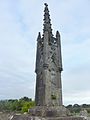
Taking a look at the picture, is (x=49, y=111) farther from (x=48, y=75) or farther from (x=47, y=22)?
(x=47, y=22)

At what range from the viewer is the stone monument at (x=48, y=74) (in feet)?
30.3

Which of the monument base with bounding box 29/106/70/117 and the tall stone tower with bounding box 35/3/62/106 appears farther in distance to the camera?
the tall stone tower with bounding box 35/3/62/106

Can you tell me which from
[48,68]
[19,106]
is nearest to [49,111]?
[48,68]

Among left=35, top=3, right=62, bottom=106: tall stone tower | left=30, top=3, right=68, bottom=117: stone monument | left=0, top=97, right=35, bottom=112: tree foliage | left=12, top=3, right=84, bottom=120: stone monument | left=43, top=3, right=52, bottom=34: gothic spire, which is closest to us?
left=12, top=3, right=84, bottom=120: stone monument

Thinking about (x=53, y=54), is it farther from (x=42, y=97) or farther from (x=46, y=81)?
(x=42, y=97)

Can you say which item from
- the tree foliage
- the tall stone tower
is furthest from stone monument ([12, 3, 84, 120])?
the tree foliage

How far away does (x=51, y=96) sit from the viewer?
970 centimetres

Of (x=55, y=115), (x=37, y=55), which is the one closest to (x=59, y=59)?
(x=37, y=55)

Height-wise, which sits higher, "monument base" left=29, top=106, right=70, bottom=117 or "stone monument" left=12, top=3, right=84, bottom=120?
"stone monument" left=12, top=3, right=84, bottom=120

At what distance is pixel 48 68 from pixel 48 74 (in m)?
0.28

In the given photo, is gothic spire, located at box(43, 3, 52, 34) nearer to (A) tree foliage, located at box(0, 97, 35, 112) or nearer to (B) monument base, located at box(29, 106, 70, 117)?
(B) monument base, located at box(29, 106, 70, 117)

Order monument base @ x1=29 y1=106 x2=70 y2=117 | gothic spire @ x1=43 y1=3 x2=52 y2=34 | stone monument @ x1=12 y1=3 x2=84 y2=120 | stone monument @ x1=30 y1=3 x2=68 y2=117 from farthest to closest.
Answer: gothic spire @ x1=43 y1=3 x2=52 y2=34 < stone monument @ x1=30 y1=3 x2=68 y2=117 < stone monument @ x1=12 y1=3 x2=84 y2=120 < monument base @ x1=29 y1=106 x2=70 y2=117

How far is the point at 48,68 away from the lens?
9992 millimetres

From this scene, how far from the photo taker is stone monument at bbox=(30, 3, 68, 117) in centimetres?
923
